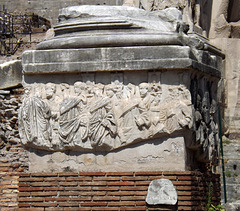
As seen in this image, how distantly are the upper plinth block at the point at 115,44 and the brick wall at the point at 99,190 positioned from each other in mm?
1541

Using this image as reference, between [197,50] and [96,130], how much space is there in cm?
199

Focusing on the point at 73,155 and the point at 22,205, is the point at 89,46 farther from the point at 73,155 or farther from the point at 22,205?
the point at 22,205

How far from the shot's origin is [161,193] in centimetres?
1230

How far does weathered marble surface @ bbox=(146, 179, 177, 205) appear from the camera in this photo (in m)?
12.3

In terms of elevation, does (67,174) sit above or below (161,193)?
above

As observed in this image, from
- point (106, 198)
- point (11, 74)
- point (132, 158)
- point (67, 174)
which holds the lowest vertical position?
A: point (106, 198)

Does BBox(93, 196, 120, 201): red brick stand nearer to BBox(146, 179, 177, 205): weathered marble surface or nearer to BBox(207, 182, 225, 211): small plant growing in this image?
BBox(146, 179, 177, 205): weathered marble surface

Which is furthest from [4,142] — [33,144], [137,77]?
[137,77]

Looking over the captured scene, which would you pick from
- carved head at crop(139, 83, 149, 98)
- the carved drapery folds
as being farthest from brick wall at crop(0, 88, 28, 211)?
carved head at crop(139, 83, 149, 98)

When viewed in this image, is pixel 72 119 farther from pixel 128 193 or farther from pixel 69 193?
pixel 128 193

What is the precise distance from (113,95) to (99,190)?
1.39 m

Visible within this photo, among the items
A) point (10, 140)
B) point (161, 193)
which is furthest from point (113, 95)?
point (10, 140)

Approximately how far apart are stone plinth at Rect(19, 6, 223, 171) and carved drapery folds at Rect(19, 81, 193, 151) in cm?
1

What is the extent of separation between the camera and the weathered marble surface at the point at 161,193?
40.3 feet
